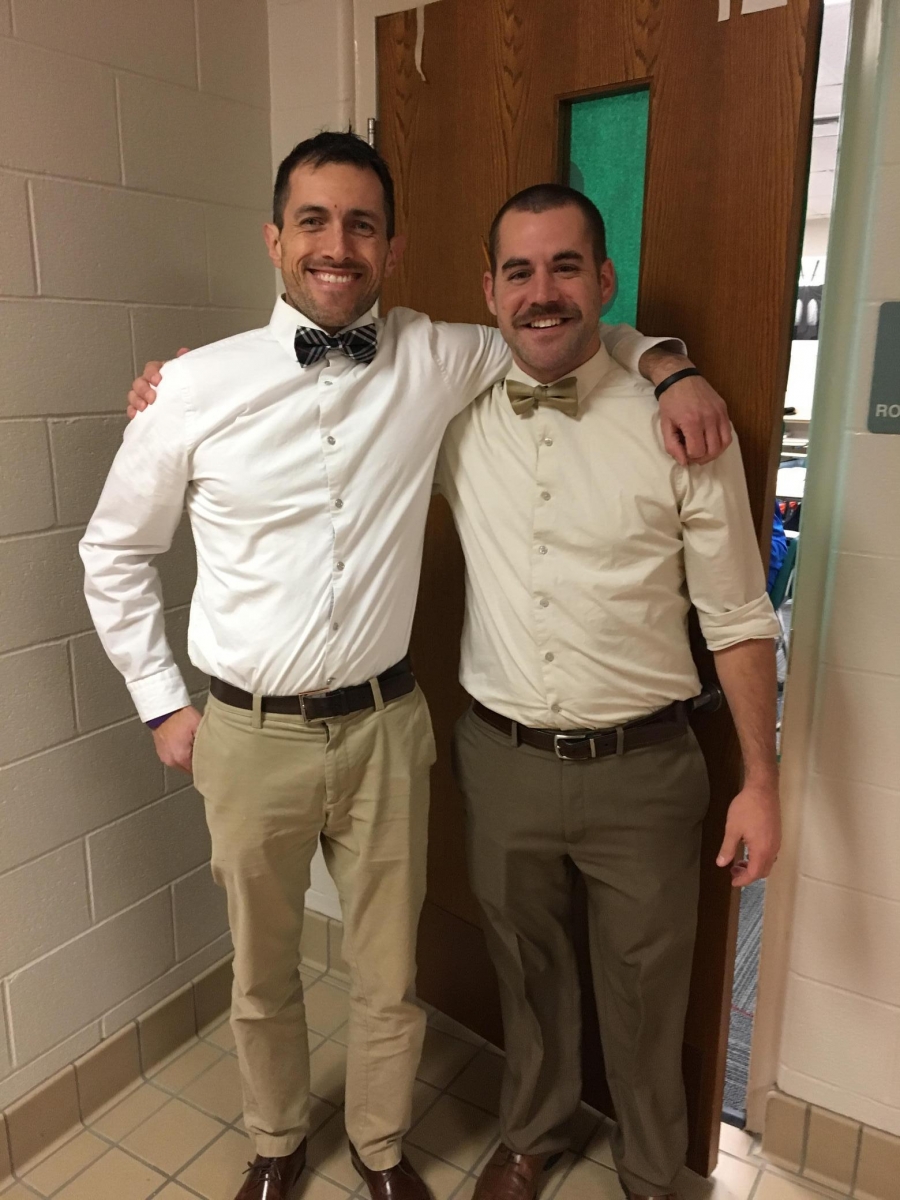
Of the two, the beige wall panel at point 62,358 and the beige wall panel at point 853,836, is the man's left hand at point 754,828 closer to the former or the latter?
the beige wall panel at point 853,836

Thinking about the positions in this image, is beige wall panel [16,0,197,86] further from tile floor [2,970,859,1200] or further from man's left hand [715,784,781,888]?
tile floor [2,970,859,1200]

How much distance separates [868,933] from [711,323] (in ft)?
3.68

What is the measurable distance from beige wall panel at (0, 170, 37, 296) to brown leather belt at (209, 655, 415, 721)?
793 millimetres

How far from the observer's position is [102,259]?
186 cm

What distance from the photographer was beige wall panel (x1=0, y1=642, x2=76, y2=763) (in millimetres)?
1819

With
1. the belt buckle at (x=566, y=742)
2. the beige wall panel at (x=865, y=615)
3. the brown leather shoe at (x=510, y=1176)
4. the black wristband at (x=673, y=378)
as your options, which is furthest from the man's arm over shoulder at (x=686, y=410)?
the brown leather shoe at (x=510, y=1176)

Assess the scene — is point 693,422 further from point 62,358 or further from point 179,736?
point 62,358

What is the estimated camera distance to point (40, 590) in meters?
1.84

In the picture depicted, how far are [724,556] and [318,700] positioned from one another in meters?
0.69

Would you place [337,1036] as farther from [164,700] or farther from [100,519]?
[100,519]

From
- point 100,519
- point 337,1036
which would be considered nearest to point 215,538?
point 100,519

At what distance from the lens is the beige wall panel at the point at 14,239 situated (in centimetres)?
169

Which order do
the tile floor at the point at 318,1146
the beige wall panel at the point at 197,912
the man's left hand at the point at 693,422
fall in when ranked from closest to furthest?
the man's left hand at the point at 693,422
the tile floor at the point at 318,1146
the beige wall panel at the point at 197,912

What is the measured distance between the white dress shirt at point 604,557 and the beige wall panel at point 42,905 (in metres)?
0.99
